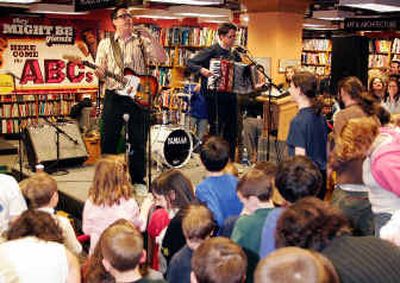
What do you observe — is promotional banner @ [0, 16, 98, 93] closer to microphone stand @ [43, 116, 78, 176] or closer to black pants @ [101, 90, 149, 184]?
microphone stand @ [43, 116, 78, 176]

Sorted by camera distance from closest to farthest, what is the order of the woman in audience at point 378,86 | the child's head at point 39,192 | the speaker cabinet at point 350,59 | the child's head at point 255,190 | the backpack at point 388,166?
1. the child's head at point 255,190
2. the backpack at point 388,166
3. the child's head at point 39,192
4. the woman in audience at point 378,86
5. the speaker cabinet at point 350,59

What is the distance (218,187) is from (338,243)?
1.38 m

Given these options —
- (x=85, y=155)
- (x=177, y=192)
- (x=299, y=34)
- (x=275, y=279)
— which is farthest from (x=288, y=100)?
(x=275, y=279)

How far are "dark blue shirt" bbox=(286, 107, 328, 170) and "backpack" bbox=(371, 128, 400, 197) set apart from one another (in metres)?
0.96

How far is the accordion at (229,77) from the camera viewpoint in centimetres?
586

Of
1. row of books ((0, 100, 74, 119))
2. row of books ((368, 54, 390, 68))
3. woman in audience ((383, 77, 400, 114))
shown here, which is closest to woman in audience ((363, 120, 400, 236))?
woman in audience ((383, 77, 400, 114))

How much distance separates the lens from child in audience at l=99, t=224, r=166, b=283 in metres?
2.30

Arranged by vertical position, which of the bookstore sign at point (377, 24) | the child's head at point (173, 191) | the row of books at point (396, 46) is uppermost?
the bookstore sign at point (377, 24)

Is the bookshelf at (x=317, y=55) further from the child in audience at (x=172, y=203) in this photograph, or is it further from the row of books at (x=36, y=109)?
the child in audience at (x=172, y=203)

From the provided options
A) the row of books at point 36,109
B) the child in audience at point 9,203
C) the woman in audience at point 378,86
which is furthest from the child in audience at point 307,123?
the row of books at point 36,109

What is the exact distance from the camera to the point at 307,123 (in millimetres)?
3900

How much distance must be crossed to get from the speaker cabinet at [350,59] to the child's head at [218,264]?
6.60 m

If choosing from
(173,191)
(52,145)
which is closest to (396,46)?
(52,145)

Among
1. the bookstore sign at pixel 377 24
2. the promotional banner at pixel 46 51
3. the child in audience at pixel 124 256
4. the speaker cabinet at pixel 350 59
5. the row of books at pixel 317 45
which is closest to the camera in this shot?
the child in audience at pixel 124 256
